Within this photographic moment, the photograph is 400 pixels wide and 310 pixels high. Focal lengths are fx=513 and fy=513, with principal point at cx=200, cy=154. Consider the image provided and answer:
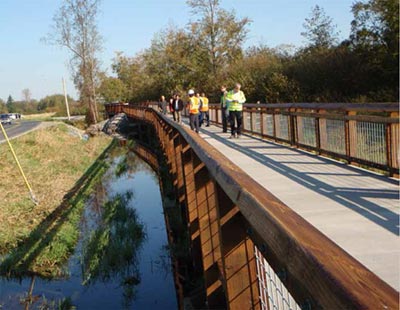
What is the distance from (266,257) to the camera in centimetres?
222

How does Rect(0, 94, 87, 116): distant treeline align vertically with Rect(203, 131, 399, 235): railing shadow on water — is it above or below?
above

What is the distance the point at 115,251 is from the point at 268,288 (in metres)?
7.88

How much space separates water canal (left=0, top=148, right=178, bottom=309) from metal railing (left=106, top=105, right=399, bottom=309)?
336 cm

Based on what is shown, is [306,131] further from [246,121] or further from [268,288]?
[268,288]

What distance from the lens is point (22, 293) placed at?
345 inches

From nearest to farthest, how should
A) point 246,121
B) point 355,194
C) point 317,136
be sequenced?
point 355,194 < point 317,136 < point 246,121

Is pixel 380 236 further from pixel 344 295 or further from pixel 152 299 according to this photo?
pixel 152 299

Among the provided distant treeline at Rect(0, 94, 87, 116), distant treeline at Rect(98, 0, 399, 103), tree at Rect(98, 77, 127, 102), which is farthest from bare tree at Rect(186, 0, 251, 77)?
distant treeline at Rect(0, 94, 87, 116)

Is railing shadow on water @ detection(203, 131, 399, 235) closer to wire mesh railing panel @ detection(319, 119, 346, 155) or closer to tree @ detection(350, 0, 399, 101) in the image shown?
wire mesh railing panel @ detection(319, 119, 346, 155)

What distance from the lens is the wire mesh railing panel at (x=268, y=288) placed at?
2.81m

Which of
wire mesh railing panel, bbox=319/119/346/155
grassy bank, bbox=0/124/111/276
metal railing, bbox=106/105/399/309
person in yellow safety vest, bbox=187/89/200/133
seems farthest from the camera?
person in yellow safety vest, bbox=187/89/200/133

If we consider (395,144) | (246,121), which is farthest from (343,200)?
(246,121)

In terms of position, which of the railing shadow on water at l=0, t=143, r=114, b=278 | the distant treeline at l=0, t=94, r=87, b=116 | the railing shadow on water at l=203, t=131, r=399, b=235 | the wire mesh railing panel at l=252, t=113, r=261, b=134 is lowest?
the railing shadow on water at l=0, t=143, r=114, b=278

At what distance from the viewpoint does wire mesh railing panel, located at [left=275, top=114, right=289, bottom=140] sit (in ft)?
43.8
